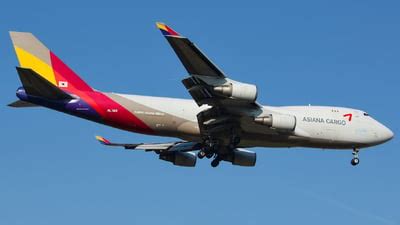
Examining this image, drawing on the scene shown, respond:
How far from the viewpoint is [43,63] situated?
4838 cm

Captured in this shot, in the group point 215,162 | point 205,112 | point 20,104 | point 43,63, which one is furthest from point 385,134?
point 20,104

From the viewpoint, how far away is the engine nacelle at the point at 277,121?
46.9 m

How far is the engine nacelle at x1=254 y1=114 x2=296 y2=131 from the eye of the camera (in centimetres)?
4691

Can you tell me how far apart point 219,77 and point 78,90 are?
30.6 ft

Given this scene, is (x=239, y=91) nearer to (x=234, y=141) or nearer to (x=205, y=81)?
(x=205, y=81)

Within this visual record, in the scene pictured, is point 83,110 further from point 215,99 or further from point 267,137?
point 267,137

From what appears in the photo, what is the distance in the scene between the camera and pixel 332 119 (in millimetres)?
50875

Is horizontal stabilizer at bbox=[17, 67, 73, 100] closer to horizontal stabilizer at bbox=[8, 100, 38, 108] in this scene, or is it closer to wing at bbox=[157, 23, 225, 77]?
horizontal stabilizer at bbox=[8, 100, 38, 108]

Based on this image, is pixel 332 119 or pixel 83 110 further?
pixel 332 119

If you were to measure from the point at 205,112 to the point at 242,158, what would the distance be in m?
7.63

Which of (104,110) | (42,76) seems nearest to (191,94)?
(104,110)

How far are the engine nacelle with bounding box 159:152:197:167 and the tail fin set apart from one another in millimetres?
9887

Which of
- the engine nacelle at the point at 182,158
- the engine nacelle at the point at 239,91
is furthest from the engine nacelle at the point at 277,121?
the engine nacelle at the point at 182,158

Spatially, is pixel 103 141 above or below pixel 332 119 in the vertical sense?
below
